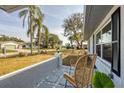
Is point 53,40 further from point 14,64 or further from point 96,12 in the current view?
point 96,12

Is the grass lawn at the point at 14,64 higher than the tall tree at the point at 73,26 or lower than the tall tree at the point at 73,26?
lower

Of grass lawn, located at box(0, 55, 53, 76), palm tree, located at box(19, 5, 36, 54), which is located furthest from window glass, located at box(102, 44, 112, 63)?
palm tree, located at box(19, 5, 36, 54)

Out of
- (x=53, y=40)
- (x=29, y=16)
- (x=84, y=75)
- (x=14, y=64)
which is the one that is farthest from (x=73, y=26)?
(x=84, y=75)

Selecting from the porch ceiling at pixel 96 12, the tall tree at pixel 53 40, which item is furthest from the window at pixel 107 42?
the tall tree at pixel 53 40

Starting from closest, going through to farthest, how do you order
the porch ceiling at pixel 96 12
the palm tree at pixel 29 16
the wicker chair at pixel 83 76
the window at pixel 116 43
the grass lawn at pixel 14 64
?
the wicker chair at pixel 83 76 < the window at pixel 116 43 < the porch ceiling at pixel 96 12 < the grass lawn at pixel 14 64 < the palm tree at pixel 29 16

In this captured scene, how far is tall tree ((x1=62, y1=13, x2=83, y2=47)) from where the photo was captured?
2703 centimetres

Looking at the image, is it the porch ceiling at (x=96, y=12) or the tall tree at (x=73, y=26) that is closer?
the porch ceiling at (x=96, y=12)

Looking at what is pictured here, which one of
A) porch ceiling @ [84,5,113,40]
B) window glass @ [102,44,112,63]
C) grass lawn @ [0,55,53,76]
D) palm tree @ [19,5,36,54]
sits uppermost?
palm tree @ [19,5,36,54]

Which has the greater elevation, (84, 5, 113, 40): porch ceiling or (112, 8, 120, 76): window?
(84, 5, 113, 40): porch ceiling

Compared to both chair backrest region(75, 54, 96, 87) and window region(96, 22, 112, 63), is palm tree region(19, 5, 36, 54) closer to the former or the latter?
window region(96, 22, 112, 63)

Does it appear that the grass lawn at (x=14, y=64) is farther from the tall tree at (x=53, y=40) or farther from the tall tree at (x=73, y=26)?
the tall tree at (x=53, y=40)

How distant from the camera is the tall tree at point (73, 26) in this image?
2703 centimetres
